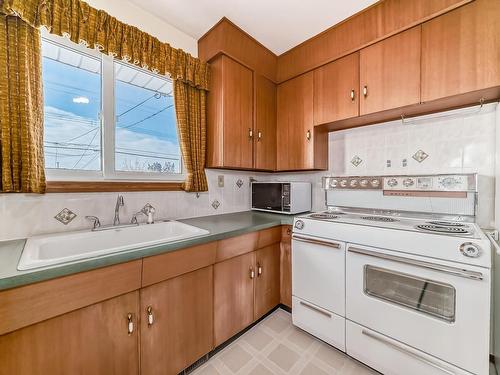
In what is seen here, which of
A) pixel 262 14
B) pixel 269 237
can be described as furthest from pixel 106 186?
pixel 262 14

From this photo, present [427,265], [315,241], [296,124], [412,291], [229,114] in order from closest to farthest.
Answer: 1. [427,265]
2. [412,291]
3. [315,241]
4. [229,114]
5. [296,124]

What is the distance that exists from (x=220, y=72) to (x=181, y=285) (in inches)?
67.1

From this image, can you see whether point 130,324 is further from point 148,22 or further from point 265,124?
point 148,22

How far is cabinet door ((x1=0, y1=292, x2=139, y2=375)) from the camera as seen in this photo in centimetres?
78

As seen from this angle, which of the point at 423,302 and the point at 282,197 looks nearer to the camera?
the point at 423,302

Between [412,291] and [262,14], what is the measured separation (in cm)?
219

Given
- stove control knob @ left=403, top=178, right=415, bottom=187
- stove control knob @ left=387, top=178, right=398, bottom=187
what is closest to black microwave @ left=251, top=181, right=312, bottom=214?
stove control knob @ left=387, top=178, right=398, bottom=187

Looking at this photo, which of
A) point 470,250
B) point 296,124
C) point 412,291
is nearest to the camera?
point 470,250

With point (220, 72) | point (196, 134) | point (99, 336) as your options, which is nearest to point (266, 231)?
point (196, 134)

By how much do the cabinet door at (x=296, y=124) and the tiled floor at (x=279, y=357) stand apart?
144cm

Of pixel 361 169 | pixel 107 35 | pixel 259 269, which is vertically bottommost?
pixel 259 269

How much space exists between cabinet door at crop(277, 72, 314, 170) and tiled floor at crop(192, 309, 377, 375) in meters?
1.44

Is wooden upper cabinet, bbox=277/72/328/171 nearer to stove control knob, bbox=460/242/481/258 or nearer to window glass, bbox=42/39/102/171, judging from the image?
stove control knob, bbox=460/242/481/258

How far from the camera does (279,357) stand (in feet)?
4.78
